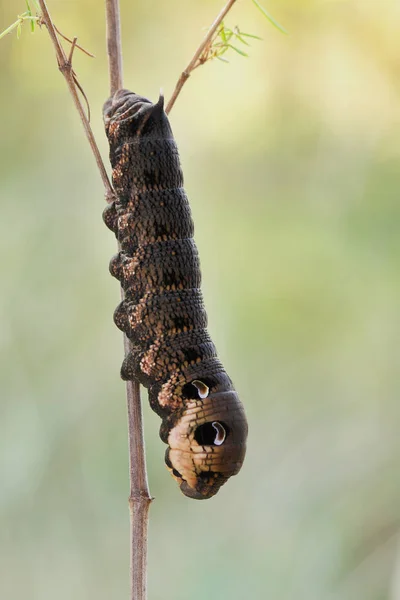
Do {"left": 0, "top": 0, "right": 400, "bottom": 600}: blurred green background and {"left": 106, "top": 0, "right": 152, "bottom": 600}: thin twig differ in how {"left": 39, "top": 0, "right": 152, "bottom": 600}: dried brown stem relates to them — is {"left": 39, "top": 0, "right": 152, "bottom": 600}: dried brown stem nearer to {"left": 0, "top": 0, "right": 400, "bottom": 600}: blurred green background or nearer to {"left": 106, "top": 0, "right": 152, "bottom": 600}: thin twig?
{"left": 106, "top": 0, "right": 152, "bottom": 600}: thin twig

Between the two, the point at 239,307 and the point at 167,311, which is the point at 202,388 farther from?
the point at 239,307

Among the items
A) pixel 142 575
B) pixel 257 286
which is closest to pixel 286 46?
pixel 257 286

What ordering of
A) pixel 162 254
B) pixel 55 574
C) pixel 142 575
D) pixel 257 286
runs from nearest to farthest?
pixel 142 575 < pixel 162 254 < pixel 55 574 < pixel 257 286

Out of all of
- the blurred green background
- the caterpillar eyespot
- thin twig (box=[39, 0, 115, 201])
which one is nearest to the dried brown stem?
thin twig (box=[39, 0, 115, 201])

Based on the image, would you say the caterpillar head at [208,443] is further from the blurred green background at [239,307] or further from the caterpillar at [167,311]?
the blurred green background at [239,307]

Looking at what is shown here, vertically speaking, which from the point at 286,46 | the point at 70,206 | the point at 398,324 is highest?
the point at 286,46

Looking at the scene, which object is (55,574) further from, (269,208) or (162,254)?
(162,254)
